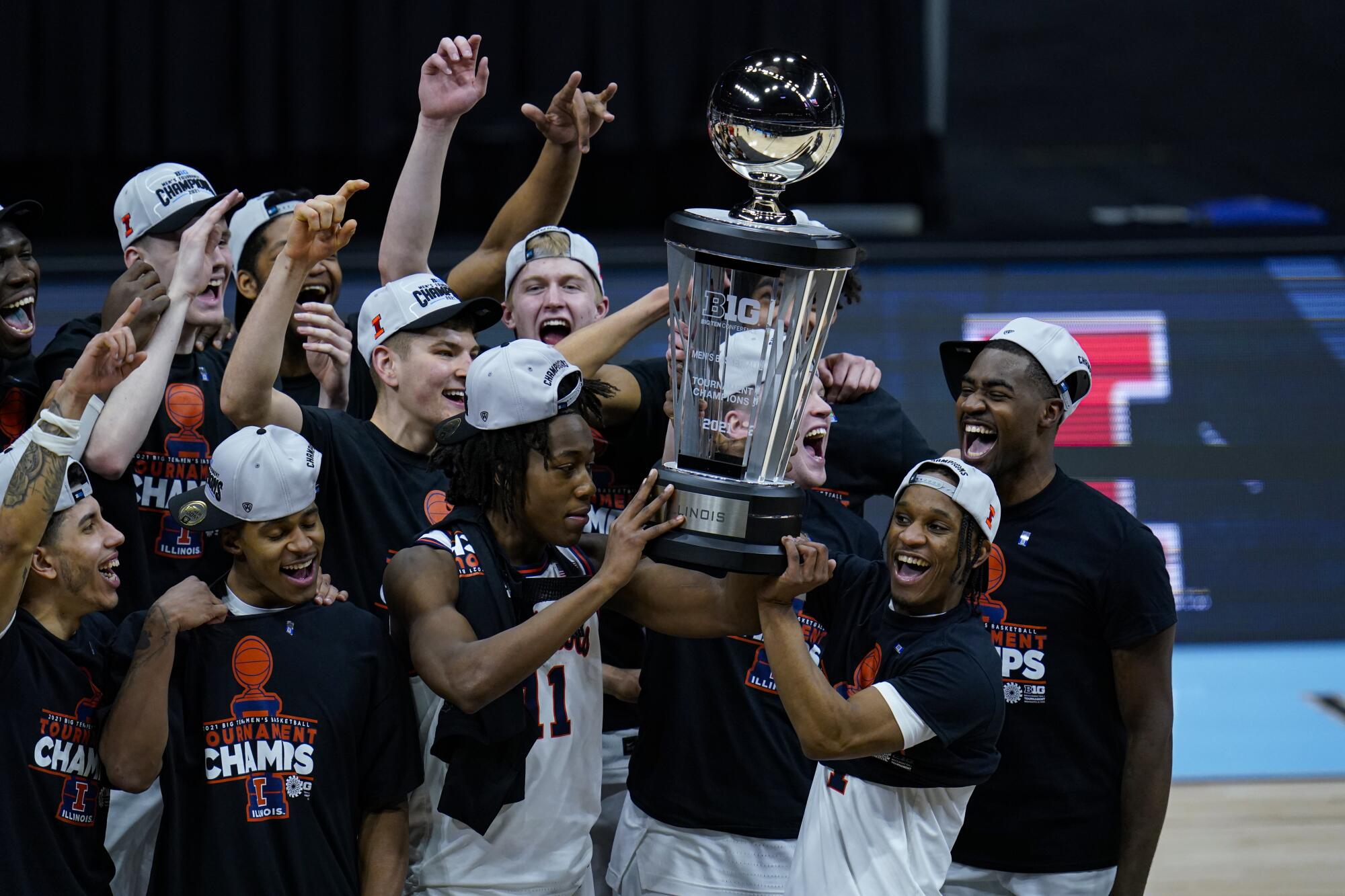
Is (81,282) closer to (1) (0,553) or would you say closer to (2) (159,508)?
(2) (159,508)

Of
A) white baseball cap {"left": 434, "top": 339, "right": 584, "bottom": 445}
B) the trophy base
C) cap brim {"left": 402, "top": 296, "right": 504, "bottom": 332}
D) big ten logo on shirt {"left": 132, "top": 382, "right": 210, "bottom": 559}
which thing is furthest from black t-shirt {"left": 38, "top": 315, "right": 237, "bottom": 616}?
the trophy base

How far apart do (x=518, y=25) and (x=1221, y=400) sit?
4.48 meters

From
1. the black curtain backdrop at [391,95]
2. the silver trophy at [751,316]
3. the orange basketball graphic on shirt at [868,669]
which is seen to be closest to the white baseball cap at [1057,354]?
the orange basketball graphic on shirt at [868,669]

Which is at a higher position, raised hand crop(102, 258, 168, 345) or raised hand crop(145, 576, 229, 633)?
raised hand crop(102, 258, 168, 345)

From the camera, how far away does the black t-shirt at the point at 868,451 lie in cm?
365

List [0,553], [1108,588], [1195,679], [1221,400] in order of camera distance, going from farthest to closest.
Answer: [1221,400], [1195,679], [1108,588], [0,553]

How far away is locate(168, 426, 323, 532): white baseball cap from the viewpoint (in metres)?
2.88

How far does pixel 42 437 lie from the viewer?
273 centimetres

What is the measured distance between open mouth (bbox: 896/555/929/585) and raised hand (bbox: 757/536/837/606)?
28cm

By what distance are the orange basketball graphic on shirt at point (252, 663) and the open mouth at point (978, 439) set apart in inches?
58.9

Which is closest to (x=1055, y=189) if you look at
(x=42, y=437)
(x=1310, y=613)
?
(x=1310, y=613)

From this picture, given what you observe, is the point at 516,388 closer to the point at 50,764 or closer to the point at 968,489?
the point at 968,489

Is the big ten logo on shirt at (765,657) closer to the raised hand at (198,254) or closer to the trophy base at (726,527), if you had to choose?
the trophy base at (726,527)

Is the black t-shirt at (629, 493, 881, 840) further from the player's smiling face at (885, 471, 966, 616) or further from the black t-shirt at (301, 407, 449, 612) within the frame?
the black t-shirt at (301, 407, 449, 612)
